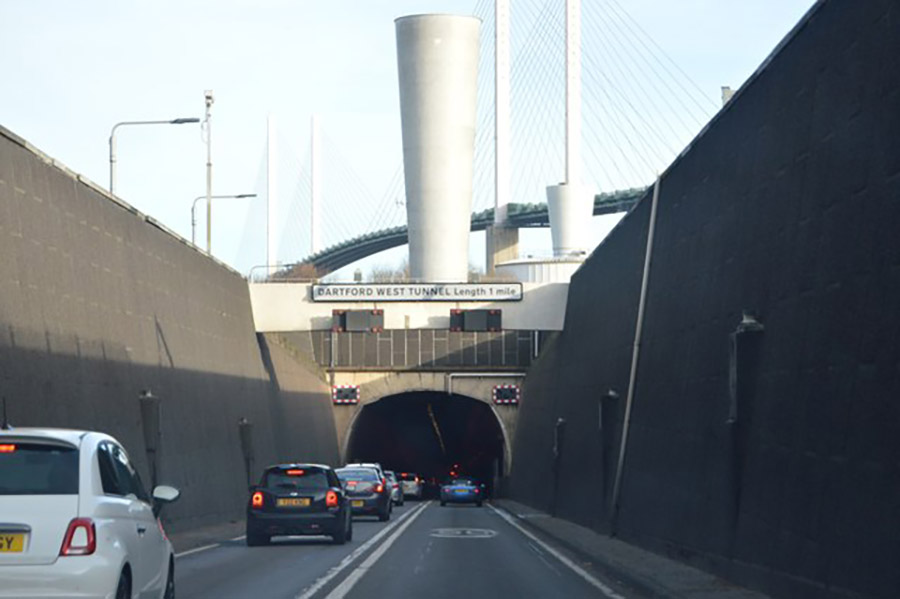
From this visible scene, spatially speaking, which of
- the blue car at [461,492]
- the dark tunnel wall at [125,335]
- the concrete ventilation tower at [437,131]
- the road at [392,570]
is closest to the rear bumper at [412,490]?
the blue car at [461,492]

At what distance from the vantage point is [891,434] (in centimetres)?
1299

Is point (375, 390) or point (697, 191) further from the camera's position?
point (375, 390)

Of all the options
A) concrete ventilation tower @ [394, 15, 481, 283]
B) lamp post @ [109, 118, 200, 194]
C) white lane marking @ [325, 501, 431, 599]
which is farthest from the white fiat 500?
concrete ventilation tower @ [394, 15, 481, 283]

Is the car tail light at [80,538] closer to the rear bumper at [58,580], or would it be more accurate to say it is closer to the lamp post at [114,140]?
the rear bumper at [58,580]

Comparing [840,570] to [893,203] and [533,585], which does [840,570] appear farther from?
[533,585]

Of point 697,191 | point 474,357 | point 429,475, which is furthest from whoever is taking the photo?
point 429,475

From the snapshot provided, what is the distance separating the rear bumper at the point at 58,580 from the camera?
10.1 meters

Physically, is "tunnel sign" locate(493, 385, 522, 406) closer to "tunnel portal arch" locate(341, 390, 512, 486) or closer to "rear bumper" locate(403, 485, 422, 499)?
"tunnel portal arch" locate(341, 390, 512, 486)

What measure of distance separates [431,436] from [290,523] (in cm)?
8729

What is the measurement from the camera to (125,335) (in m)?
32.4

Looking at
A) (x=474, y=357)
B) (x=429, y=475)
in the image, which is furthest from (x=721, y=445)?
(x=429, y=475)

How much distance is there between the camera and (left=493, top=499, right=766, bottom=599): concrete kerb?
17609mm

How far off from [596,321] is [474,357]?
33.7 meters

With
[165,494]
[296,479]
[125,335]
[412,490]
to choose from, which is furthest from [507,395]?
[165,494]
